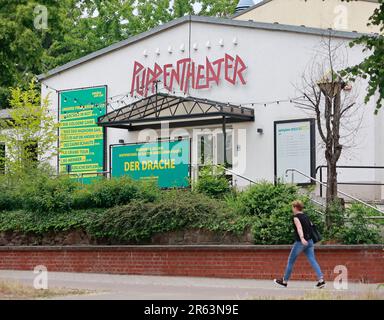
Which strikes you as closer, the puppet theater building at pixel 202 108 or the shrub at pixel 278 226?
the shrub at pixel 278 226

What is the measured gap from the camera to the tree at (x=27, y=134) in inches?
1210

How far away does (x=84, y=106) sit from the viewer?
116ft

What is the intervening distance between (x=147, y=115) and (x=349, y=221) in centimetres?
1340

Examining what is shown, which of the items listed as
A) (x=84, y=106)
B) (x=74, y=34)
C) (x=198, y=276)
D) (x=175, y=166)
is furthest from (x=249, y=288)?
(x=74, y=34)

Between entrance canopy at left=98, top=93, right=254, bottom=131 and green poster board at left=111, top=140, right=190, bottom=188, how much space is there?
2429mm

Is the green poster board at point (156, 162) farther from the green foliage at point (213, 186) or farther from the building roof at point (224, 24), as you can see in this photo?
the building roof at point (224, 24)

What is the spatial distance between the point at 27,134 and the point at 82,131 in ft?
12.6

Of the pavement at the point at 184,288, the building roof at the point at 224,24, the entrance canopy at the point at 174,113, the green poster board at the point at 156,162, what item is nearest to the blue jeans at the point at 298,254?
the pavement at the point at 184,288

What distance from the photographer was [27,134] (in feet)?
103

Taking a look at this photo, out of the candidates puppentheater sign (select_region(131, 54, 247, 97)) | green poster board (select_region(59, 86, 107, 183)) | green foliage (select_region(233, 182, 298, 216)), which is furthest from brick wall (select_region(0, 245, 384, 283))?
green poster board (select_region(59, 86, 107, 183))

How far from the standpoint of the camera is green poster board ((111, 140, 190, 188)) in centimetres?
2628

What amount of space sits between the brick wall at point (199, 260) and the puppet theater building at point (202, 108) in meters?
5.12

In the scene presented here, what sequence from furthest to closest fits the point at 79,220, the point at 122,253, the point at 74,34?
the point at 74,34
the point at 79,220
the point at 122,253

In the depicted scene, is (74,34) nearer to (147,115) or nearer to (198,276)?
(147,115)
